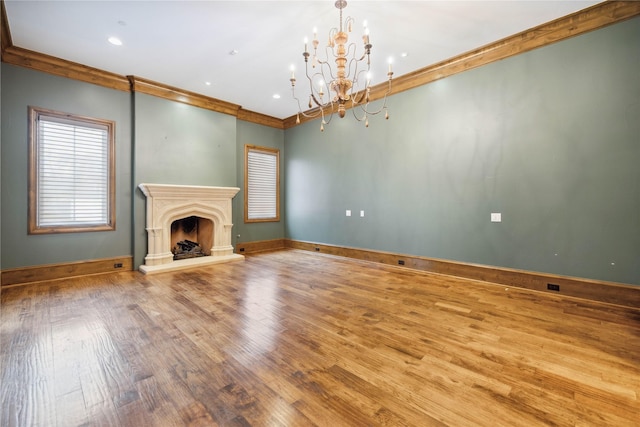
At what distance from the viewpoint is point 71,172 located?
4258 mm

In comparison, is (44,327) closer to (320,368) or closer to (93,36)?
(320,368)

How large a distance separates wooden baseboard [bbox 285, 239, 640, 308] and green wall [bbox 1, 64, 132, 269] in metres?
4.62

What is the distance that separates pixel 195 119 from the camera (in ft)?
17.9

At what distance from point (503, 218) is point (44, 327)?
551cm

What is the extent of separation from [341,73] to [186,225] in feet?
15.5

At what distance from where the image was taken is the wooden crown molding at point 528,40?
300 centimetres

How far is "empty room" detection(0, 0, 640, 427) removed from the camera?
171cm

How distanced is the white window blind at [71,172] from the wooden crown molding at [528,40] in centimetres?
535

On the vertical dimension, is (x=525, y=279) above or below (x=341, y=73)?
below

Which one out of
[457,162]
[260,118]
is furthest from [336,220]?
[260,118]

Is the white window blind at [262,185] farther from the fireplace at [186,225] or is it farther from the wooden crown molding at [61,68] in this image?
the wooden crown molding at [61,68]

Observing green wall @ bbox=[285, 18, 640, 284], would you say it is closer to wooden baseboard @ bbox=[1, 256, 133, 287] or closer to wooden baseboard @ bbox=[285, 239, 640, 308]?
wooden baseboard @ bbox=[285, 239, 640, 308]

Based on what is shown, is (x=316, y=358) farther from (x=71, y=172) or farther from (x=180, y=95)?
(x=180, y=95)

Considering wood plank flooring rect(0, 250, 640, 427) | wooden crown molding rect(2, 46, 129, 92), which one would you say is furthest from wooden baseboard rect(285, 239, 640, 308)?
wooden crown molding rect(2, 46, 129, 92)
